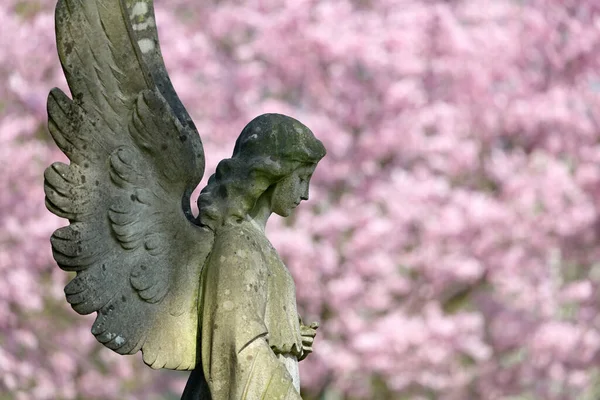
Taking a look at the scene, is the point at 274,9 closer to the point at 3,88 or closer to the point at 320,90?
the point at 320,90

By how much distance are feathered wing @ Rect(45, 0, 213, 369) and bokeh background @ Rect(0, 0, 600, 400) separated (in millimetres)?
5908

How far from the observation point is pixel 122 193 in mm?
3166

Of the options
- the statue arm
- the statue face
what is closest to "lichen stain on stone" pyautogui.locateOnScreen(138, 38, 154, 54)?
the statue face

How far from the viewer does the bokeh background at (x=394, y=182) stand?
9.33 metres

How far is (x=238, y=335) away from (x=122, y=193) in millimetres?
506

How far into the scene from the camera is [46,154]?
379 inches

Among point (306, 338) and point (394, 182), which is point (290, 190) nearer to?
point (306, 338)

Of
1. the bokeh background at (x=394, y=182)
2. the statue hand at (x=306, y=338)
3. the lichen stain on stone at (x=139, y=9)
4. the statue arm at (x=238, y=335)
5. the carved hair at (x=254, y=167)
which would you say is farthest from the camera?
the bokeh background at (x=394, y=182)

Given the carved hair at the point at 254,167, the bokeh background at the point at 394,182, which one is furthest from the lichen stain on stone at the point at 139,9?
the bokeh background at the point at 394,182

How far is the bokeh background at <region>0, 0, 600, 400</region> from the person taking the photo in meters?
9.33

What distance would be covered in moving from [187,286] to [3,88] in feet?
22.3

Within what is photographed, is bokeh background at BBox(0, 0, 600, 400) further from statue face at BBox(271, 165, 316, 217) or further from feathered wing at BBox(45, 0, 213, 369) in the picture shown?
feathered wing at BBox(45, 0, 213, 369)

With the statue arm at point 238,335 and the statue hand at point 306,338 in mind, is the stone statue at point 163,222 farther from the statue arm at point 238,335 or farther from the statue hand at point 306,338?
the statue hand at point 306,338

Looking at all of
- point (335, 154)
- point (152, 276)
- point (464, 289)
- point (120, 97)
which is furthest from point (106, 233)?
point (464, 289)
